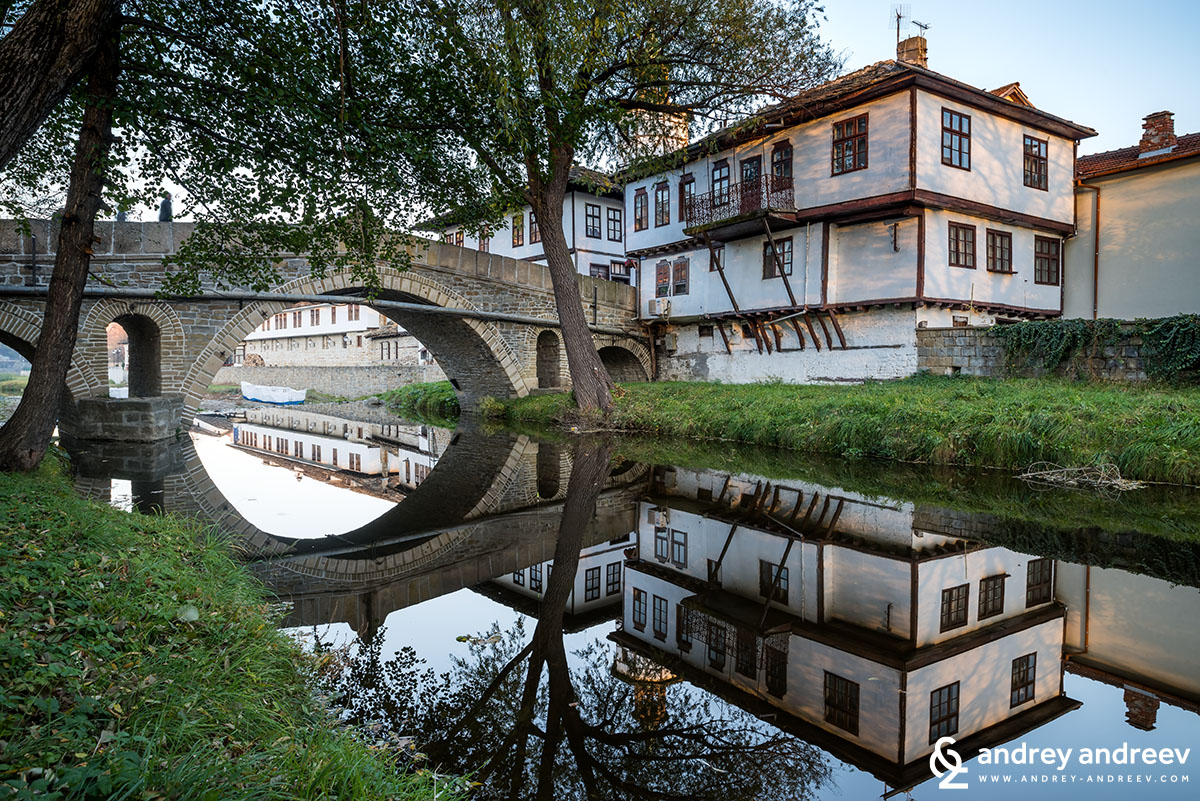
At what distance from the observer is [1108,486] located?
8492 mm

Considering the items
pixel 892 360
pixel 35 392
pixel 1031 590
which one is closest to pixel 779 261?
pixel 892 360

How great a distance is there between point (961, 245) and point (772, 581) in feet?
49.5

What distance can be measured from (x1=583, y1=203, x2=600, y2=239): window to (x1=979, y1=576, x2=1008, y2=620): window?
24.6 meters

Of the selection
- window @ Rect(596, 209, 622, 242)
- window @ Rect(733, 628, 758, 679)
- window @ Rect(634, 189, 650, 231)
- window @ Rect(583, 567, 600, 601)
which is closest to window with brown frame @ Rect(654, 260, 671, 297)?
window @ Rect(634, 189, 650, 231)

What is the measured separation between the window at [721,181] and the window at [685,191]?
0.85m

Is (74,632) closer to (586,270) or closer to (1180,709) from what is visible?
(1180,709)

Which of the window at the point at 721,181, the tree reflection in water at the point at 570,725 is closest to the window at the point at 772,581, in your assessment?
the tree reflection in water at the point at 570,725

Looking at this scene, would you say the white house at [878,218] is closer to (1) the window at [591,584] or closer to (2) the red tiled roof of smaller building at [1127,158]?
(2) the red tiled roof of smaller building at [1127,158]

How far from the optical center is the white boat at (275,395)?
33.2m

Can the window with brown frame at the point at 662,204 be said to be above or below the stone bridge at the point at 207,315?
above

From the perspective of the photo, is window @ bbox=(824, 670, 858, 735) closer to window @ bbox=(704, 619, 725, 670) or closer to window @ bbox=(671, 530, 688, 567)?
window @ bbox=(704, 619, 725, 670)

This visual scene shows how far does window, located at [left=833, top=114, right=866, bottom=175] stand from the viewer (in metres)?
17.1

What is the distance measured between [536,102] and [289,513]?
25.8 ft

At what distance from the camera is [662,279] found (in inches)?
934
